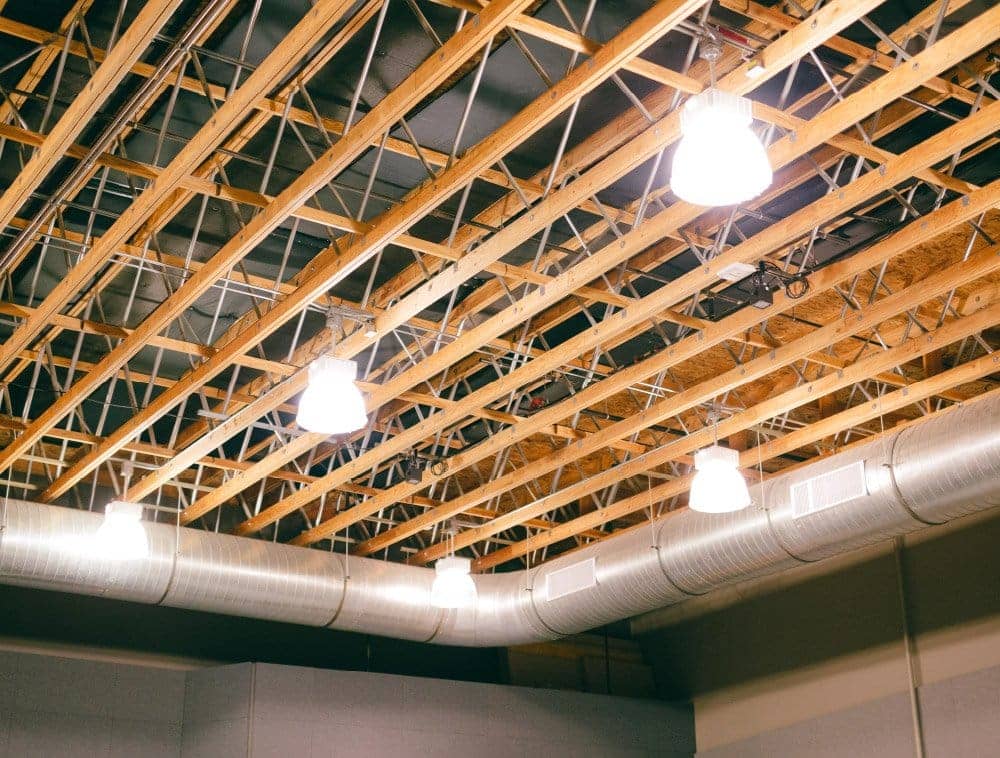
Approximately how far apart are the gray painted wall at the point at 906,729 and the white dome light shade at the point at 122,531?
26.6 feet

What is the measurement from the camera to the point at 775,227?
28.2ft

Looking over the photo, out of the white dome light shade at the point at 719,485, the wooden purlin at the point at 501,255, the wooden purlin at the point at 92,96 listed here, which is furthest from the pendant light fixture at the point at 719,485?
the wooden purlin at the point at 92,96

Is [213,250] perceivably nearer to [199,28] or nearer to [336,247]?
[336,247]

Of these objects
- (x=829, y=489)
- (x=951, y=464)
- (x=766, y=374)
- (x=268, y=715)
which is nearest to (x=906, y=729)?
(x=829, y=489)

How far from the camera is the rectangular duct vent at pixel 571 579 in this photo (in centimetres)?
1411

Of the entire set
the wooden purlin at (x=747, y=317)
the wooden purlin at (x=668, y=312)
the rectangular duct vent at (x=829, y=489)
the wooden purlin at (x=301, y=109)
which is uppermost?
the wooden purlin at (x=301, y=109)

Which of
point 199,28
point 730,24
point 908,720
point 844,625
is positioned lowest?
point 908,720

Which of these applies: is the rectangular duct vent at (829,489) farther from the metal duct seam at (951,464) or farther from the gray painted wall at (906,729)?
the gray painted wall at (906,729)

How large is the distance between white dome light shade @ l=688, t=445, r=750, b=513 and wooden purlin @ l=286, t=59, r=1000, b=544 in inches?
52.0

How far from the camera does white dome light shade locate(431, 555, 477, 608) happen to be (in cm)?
1336

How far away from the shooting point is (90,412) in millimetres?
13703

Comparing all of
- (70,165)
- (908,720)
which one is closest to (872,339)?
(908,720)

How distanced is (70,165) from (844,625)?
10.4 meters

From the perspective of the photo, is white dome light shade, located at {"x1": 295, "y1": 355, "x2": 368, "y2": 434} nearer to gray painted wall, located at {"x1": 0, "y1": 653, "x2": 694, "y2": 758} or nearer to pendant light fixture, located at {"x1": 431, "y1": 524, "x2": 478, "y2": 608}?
pendant light fixture, located at {"x1": 431, "y1": 524, "x2": 478, "y2": 608}
